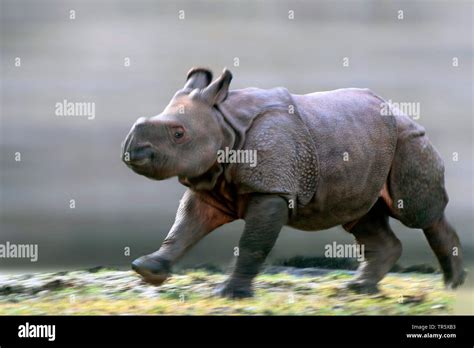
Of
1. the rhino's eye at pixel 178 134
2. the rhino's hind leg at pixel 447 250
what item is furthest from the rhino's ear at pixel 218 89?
the rhino's hind leg at pixel 447 250

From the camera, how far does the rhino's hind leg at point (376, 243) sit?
46.9ft

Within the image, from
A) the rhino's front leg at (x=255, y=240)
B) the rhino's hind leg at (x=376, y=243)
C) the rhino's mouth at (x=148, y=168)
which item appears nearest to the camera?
the rhino's mouth at (x=148, y=168)

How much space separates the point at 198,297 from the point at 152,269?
0.63 m

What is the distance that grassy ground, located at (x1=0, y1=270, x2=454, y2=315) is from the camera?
40.7ft

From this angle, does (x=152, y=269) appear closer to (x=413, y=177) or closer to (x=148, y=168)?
(x=148, y=168)

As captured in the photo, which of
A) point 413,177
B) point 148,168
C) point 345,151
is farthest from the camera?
point 413,177

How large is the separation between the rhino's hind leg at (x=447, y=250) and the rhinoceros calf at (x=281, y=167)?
0.30 meters

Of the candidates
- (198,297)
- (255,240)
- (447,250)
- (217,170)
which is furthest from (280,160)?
(447,250)

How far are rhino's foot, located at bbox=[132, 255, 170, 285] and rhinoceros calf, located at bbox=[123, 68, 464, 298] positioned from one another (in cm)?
1

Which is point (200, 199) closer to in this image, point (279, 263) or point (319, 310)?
point (319, 310)

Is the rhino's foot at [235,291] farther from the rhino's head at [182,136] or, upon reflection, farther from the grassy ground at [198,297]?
the rhino's head at [182,136]

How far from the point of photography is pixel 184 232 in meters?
13.1

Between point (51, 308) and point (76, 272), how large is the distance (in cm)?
293
